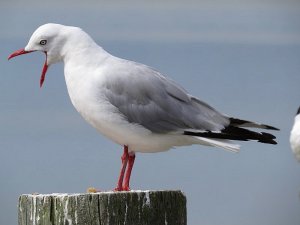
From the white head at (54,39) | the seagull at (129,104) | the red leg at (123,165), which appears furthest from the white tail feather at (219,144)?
the white head at (54,39)

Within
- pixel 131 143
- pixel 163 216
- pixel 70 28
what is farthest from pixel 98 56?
pixel 163 216

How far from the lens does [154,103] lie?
19.7 feet

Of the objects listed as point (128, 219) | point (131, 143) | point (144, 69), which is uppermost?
point (144, 69)

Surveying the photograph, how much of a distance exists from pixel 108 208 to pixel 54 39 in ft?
6.49

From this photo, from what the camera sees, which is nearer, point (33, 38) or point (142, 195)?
point (142, 195)

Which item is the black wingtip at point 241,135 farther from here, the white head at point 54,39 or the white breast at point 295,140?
the white breast at point 295,140

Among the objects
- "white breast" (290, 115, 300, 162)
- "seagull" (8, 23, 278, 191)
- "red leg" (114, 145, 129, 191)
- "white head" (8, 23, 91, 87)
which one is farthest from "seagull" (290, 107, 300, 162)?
"white head" (8, 23, 91, 87)

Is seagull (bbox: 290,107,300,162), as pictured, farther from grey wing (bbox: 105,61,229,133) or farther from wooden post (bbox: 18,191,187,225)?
wooden post (bbox: 18,191,187,225)

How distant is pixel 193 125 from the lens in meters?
6.03

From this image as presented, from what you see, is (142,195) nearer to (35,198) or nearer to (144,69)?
(35,198)

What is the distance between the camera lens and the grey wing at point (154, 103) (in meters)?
5.89

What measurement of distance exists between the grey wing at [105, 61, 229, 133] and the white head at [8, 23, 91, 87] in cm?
57

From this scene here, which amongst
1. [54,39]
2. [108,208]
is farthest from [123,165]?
[108,208]

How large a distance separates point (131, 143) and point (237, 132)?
932 millimetres
